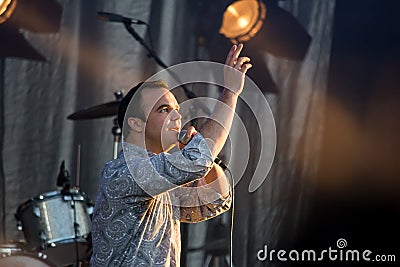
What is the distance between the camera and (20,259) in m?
4.32

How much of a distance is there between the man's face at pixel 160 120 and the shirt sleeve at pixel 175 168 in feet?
0.35

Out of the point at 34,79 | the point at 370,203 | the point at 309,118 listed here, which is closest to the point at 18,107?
Result: the point at 34,79

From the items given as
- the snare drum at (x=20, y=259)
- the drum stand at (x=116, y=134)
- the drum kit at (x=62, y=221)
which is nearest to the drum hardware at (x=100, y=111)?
the drum kit at (x=62, y=221)

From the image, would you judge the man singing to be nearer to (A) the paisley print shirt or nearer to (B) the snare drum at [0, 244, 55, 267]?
(A) the paisley print shirt

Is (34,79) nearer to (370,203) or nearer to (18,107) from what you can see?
(18,107)

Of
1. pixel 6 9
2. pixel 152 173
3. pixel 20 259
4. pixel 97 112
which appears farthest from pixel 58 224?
pixel 152 173

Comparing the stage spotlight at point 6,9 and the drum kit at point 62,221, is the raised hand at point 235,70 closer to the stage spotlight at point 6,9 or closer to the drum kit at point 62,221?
the drum kit at point 62,221

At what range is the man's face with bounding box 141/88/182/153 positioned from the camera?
2.66 metres

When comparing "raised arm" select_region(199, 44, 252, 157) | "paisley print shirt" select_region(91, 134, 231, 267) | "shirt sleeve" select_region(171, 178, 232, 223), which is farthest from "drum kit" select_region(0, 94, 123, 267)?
"raised arm" select_region(199, 44, 252, 157)

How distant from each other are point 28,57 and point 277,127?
5.70 ft

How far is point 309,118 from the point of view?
5469mm

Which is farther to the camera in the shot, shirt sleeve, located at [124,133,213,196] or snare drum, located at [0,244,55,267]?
snare drum, located at [0,244,55,267]

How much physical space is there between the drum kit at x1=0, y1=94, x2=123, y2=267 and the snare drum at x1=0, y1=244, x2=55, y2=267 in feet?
1.30

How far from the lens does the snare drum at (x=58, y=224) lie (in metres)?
4.85
